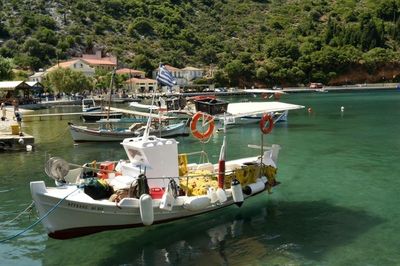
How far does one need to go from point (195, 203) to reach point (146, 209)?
2.25 meters

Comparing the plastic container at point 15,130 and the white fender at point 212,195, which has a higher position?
the plastic container at point 15,130

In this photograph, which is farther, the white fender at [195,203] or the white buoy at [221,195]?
the white buoy at [221,195]

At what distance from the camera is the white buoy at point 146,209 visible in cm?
1590

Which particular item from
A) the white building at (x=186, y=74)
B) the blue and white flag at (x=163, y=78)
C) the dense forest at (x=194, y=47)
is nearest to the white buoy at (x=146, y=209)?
the blue and white flag at (x=163, y=78)

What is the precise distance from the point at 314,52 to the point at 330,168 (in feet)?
530

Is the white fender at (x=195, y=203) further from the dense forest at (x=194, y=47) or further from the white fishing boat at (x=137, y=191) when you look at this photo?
the dense forest at (x=194, y=47)

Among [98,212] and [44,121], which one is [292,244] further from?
[44,121]

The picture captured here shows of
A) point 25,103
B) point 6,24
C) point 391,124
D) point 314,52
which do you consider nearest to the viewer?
point 391,124

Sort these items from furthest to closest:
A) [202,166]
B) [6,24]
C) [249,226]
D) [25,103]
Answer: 1. [6,24]
2. [25,103]
3. [202,166]
4. [249,226]

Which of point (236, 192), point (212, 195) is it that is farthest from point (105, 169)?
point (236, 192)

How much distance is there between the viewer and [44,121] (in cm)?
6619

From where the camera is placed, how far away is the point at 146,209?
1599 cm

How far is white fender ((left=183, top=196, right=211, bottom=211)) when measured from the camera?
17.5 meters

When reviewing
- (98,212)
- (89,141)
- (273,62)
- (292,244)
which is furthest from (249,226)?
(273,62)
